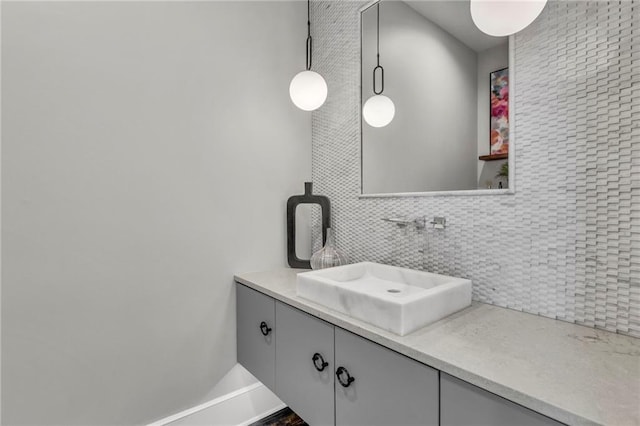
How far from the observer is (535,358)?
741 mm

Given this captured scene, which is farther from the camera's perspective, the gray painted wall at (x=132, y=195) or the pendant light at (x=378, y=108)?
the pendant light at (x=378, y=108)

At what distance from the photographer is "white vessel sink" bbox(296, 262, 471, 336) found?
893 mm

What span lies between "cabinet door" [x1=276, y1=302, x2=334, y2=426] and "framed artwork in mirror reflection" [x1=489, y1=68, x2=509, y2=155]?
33.5 inches

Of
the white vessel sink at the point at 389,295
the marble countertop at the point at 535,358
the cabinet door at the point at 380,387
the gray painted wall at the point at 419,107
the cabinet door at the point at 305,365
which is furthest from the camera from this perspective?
the gray painted wall at the point at 419,107

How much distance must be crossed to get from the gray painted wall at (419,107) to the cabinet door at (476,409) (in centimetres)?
73

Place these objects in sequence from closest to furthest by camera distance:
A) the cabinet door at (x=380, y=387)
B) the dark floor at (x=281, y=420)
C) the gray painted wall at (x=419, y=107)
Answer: the cabinet door at (x=380, y=387) → the gray painted wall at (x=419, y=107) → the dark floor at (x=281, y=420)

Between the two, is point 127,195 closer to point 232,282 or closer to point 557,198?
point 232,282

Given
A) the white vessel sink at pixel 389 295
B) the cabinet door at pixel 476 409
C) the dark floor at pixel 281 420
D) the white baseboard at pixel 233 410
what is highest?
the white vessel sink at pixel 389 295

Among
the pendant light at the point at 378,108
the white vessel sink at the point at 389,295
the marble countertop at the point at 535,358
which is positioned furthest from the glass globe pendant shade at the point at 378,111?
the marble countertop at the point at 535,358

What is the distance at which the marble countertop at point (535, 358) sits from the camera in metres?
0.58

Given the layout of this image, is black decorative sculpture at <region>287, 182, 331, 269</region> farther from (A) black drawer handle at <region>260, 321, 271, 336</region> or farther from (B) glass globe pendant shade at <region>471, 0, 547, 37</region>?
(B) glass globe pendant shade at <region>471, 0, 547, 37</region>

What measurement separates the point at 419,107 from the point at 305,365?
114cm

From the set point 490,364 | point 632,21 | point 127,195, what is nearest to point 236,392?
point 127,195

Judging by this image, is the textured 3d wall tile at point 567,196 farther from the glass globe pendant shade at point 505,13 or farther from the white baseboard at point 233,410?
the white baseboard at point 233,410
